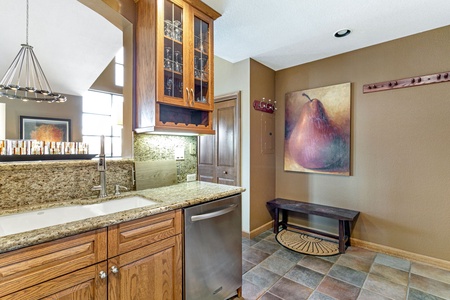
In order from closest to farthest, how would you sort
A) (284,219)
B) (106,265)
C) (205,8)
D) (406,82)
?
1. (106,265)
2. (205,8)
3. (406,82)
4. (284,219)

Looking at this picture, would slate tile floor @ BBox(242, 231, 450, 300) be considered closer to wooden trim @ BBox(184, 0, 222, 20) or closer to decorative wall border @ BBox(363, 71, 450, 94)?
decorative wall border @ BBox(363, 71, 450, 94)

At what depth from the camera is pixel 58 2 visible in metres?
2.62

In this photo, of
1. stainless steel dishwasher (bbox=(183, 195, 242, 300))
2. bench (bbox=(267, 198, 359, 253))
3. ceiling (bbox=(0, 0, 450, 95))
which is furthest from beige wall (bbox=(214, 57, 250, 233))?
stainless steel dishwasher (bbox=(183, 195, 242, 300))

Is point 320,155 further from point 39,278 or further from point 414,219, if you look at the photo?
point 39,278

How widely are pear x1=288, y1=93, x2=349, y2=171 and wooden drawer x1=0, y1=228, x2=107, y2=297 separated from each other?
9.35 feet

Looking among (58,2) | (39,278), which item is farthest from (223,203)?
(58,2)

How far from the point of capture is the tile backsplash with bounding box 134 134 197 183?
190cm

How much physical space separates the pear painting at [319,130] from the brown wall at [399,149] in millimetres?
116

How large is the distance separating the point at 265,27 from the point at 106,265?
2.57 meters

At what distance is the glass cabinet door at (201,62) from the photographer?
78.7 inches

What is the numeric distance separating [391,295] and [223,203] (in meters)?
1.70

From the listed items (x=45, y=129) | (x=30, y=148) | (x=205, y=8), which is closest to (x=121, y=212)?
(x=30, y=148)

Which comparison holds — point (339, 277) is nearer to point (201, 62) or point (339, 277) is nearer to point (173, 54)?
point (201, 62)

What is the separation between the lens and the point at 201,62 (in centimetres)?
204
